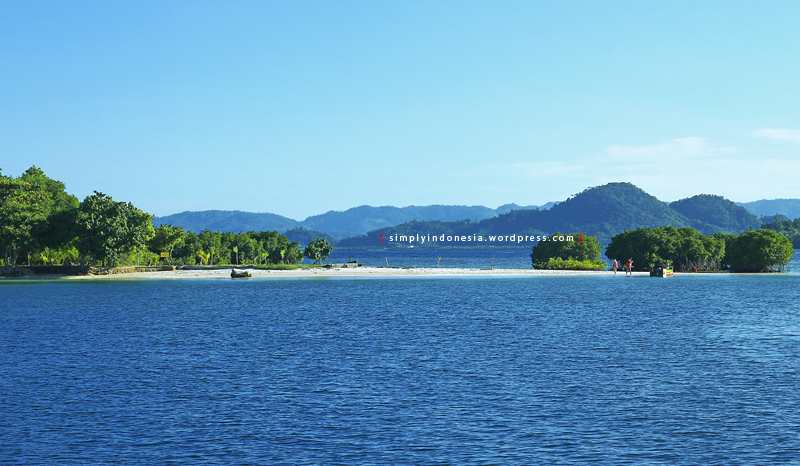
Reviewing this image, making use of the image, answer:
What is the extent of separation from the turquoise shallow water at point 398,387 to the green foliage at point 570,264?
8384 centimetres

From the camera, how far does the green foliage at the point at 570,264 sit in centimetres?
15575

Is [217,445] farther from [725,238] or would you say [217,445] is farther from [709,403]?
[725,238]

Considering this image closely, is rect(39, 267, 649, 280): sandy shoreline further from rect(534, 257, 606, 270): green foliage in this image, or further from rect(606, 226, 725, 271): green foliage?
rect(606, 226, 725, 271): green foliage

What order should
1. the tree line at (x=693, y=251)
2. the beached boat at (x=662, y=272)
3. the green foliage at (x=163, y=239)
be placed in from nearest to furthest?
the beached boat at (x=662, y=272)
the green foliage at (x=163, y=239)
the tree line at (x=693, y=251)

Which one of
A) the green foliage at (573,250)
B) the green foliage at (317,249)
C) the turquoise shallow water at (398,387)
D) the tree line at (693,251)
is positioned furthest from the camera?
the green foliage at (317,249)

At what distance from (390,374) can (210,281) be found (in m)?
99.3

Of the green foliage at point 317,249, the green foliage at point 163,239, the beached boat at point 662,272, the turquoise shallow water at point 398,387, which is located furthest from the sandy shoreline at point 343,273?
the turquoise shallow water at point 398,387

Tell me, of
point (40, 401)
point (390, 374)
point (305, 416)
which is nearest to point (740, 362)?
point (390, 374)

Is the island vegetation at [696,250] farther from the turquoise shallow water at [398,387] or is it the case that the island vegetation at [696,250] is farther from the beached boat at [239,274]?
the beached boat at [239,274]

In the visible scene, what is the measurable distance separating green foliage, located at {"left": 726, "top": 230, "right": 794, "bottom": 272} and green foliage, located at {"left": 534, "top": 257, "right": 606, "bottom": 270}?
28.9 meters

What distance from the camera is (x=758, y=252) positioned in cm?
14900

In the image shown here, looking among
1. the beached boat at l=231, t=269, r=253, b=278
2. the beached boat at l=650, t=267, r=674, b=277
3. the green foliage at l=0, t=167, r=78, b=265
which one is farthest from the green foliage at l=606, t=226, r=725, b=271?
the green foliage at l=0, t=167, r=78, b=265

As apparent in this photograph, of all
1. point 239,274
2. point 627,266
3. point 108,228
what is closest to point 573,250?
point 627,266

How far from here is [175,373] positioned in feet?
120
